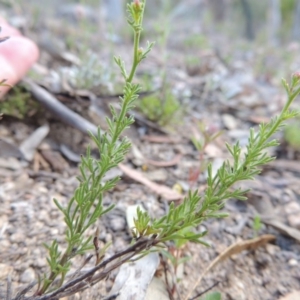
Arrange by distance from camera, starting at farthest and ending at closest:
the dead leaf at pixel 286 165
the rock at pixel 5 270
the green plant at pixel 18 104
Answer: the dead leaf at pixel 286 165 → the green plant at pixel 18 104 → the rock at pixel 5 270

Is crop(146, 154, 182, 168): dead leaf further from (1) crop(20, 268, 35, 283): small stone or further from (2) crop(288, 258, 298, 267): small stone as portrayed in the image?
(1) crop(20, 268, 35, 283): small stone

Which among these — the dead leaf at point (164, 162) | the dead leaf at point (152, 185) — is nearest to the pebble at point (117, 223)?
the dead leaf at point (152, 185)

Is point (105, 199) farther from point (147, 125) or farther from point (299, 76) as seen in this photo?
point (299, 76)

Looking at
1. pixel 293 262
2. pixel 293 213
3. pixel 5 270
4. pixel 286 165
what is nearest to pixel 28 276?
pixel 5 270

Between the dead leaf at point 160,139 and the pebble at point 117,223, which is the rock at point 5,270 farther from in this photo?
the dead leaf at point 160,139

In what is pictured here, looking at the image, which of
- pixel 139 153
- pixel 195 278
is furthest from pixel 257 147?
pixel 139 153

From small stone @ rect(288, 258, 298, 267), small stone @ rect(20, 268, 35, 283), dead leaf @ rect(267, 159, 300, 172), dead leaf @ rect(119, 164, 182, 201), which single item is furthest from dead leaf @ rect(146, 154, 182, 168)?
small stone @ rect(20, 268, 35, 283)

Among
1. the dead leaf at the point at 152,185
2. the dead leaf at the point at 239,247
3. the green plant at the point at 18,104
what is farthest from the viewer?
the green plant at the point at 18,104
